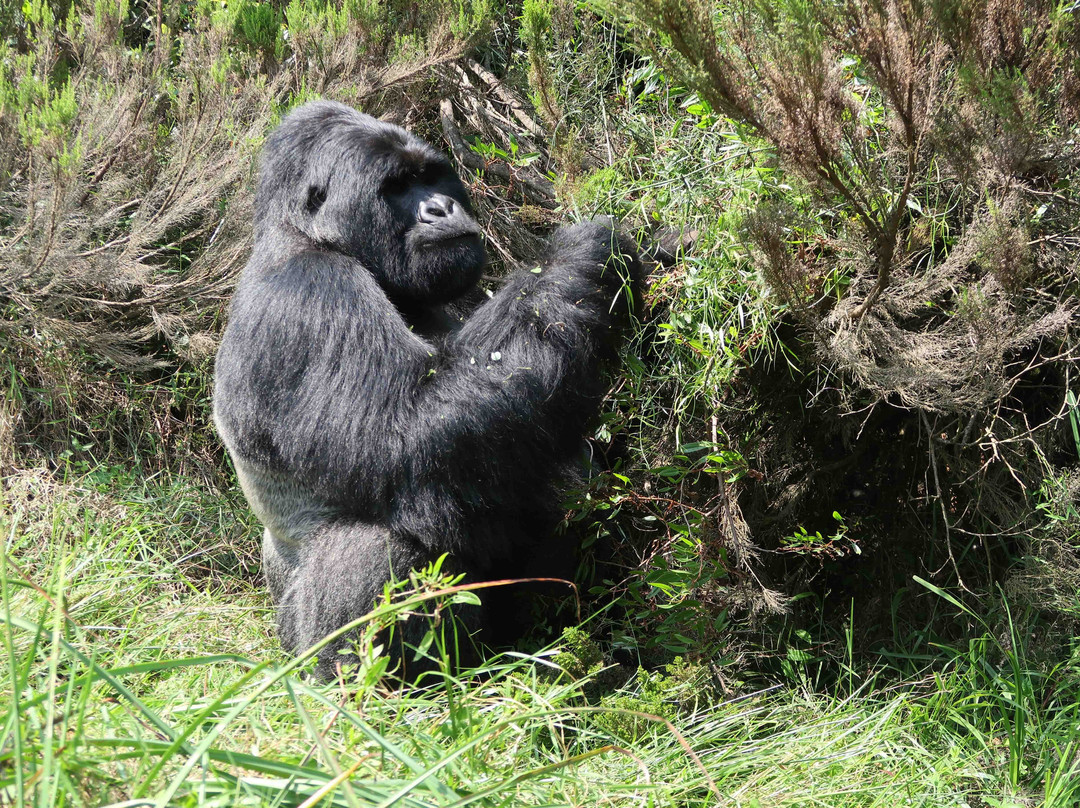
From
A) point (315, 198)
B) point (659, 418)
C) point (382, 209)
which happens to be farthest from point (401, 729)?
point (315, 198)

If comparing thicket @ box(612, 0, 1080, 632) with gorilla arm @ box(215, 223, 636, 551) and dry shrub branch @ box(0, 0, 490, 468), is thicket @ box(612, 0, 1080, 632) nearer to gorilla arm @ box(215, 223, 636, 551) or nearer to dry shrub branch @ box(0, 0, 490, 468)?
gorilla arm @ box(215, 223, 636, 551)

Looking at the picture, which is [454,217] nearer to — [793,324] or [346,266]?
[346,266]

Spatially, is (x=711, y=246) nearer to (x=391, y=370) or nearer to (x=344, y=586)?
(x=391, y=370)

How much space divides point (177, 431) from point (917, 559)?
3362mm

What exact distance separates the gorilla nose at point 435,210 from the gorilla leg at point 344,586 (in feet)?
3.47

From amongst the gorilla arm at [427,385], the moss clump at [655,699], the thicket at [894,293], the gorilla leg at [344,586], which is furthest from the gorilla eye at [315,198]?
the moss clump at [655,699]

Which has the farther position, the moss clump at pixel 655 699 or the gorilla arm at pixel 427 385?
the gorilla arm at pixel 427 385

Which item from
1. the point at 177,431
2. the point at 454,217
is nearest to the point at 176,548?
the point at 177,431

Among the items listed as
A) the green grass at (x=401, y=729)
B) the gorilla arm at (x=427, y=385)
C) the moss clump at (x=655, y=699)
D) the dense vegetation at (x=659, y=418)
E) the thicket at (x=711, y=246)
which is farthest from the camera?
the gorilla arm at (x=427, y=385)

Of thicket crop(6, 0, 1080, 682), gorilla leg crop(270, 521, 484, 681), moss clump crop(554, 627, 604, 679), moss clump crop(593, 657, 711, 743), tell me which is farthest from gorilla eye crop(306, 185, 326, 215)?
moss clump crop(593, 657, 711, 743)

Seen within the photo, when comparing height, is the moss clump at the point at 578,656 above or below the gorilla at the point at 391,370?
below

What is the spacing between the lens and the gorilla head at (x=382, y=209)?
10.8 ft

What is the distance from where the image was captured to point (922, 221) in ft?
8.63

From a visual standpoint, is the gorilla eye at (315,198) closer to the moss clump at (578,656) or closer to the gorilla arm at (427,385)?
the gorilla arm at (427,385)
